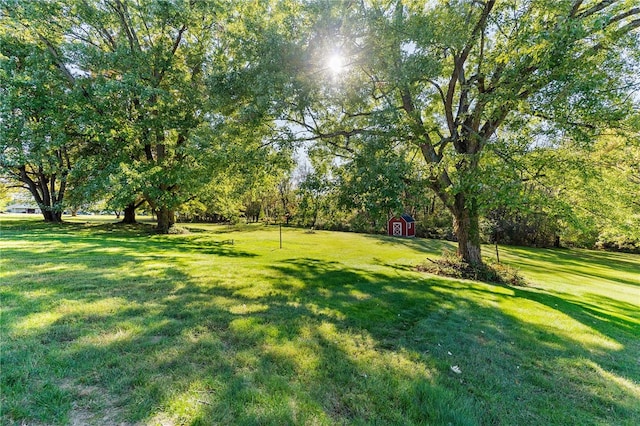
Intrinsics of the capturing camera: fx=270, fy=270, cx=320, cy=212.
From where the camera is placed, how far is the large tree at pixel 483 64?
21.1ft

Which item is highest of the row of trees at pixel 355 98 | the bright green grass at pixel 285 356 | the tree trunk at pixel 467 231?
the row of trees at pixel 355 98

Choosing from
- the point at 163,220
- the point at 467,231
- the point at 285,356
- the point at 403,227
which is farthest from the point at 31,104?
the point at 403,227

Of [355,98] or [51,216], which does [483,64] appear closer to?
[355,98]

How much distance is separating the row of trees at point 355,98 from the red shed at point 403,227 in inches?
789

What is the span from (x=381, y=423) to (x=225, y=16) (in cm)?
1461

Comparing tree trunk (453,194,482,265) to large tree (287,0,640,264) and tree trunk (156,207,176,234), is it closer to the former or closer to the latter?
large tree (287,0,640,264)

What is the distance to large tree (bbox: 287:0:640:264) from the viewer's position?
642 cm

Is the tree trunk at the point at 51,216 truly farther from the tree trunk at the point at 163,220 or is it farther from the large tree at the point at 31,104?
the large tree at the point at 31,104

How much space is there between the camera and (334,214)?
9633 mm

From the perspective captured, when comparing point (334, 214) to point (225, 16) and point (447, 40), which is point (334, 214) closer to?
point (447, 40)

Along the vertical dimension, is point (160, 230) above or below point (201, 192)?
below

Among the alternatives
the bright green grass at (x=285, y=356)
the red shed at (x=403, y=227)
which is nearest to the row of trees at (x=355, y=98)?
the bright green grass at (x=285, y=356)

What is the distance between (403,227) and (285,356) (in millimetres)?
30822

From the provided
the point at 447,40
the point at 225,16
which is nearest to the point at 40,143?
the point at 225,16
